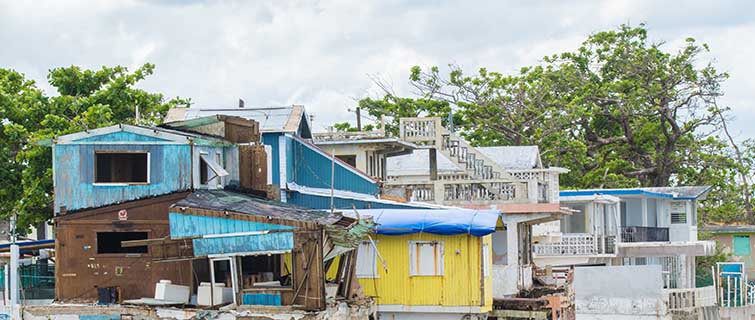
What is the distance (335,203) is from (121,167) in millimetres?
6658

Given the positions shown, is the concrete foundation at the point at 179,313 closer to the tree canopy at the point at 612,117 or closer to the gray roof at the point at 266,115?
the gray roof at the point at 266,115

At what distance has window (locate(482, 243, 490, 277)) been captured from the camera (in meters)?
27.0

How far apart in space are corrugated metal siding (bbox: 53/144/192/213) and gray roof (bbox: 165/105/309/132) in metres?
3.65

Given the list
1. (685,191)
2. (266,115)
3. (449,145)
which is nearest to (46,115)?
(266,115)

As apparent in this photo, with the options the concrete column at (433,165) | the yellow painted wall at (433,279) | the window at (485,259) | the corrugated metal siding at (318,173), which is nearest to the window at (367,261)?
the yellow painted wall at (433,279)

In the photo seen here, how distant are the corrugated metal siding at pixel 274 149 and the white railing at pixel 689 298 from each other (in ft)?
52.7

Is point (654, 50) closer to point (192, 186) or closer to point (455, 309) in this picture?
point (455, 309)

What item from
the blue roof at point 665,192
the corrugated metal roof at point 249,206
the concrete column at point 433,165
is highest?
the concrete column at point 433,165

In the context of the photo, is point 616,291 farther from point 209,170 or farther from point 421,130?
point 209,170

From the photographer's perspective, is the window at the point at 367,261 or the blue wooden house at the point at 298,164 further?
the blue wooden house at the point at 298,164

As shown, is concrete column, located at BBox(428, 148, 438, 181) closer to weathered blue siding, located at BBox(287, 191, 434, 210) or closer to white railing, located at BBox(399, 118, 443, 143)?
white railing, located at BBox(399, 118, 443, 143)

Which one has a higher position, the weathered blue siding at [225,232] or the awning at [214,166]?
the awning at [214,166]

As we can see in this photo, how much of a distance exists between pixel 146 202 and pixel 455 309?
7198mm

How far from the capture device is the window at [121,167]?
24.9 metres
